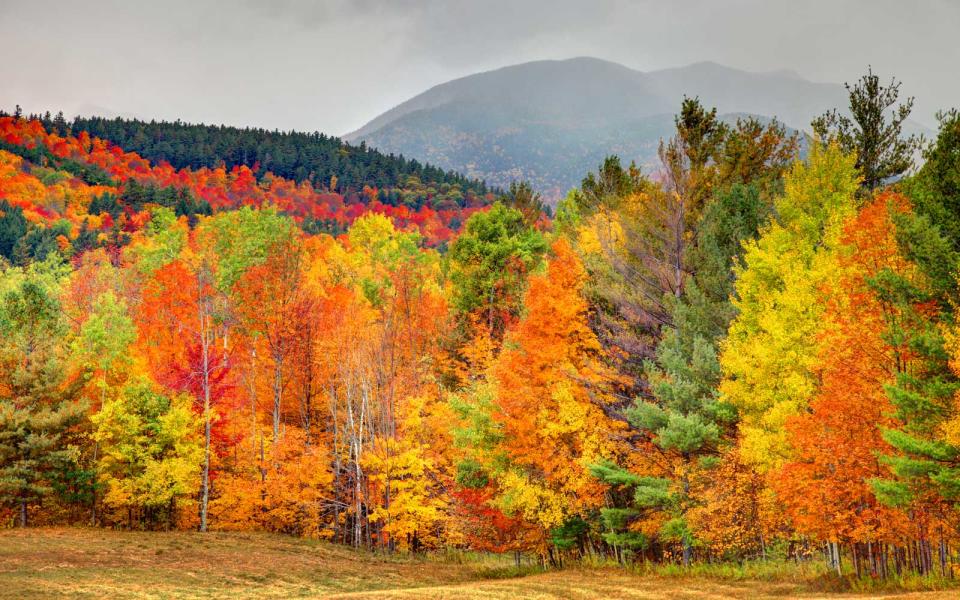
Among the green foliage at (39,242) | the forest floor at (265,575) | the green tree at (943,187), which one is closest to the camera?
the green tree at (943,187)

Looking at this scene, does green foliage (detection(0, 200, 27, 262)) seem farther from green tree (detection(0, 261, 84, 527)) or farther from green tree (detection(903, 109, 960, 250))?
green tree (detection(903, 109, 960, 250))

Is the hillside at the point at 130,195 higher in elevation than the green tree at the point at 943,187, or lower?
higher

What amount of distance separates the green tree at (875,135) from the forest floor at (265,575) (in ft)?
63.7

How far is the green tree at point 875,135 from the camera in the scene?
3381cm

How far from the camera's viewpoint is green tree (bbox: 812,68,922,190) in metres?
33.8

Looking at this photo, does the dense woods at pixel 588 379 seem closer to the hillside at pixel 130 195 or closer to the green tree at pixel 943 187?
the green tree at pixel 943 187

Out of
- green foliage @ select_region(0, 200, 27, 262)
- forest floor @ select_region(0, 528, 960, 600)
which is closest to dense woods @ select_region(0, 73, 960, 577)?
forest floor @ select_region(0, 528, 960, 600)

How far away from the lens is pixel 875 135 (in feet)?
112

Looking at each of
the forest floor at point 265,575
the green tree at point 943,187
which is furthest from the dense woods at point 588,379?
the forest floor at point 265,575

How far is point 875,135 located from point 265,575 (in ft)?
104

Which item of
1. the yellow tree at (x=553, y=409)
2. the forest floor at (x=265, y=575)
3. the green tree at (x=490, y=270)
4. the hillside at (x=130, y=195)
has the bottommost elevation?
the forest floor at (x=265, y=575)

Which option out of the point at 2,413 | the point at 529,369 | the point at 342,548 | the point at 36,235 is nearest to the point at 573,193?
the point at 529,369

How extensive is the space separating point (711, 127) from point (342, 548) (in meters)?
28.1

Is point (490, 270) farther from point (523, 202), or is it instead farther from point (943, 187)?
point (943, 187)
